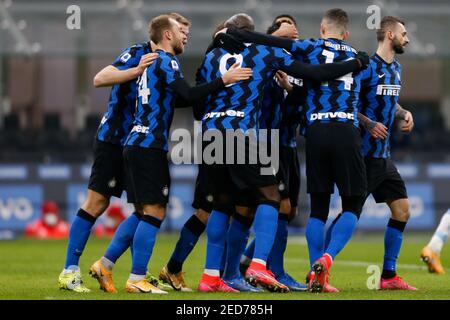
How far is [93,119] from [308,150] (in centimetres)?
1578

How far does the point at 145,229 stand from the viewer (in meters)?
8.64

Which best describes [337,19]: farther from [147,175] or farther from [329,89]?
[147,175]

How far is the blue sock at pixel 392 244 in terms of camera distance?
955 cm

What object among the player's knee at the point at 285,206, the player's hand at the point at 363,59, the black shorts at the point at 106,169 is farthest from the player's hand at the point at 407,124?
the black shorts at the point at 106,169

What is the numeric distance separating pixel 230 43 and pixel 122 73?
0.92 metres

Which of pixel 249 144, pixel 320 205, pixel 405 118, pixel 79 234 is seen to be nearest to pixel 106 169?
pixel 79 234

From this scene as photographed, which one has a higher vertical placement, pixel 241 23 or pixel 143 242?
pixel 241 23

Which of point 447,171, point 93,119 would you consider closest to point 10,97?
point 93,119

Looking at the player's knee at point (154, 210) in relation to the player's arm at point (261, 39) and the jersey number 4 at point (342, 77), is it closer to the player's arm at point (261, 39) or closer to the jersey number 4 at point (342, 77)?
the player's arm at point (261, 39)

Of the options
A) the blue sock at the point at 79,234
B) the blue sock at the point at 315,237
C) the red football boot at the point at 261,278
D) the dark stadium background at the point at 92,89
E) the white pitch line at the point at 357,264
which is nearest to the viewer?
the red football boot at the point at 261,278

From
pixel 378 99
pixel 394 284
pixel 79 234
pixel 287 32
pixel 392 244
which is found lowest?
pixel 394 284

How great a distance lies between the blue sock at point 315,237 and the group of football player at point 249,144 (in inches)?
0.4

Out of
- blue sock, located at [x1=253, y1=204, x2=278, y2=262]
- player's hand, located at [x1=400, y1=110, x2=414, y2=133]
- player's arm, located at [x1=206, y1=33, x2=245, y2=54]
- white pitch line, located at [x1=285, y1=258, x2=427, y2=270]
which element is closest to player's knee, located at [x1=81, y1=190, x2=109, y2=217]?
blue sock, located at [x1=253, y1=204, x2=278, y2=262]

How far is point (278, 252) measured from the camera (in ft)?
32.1
